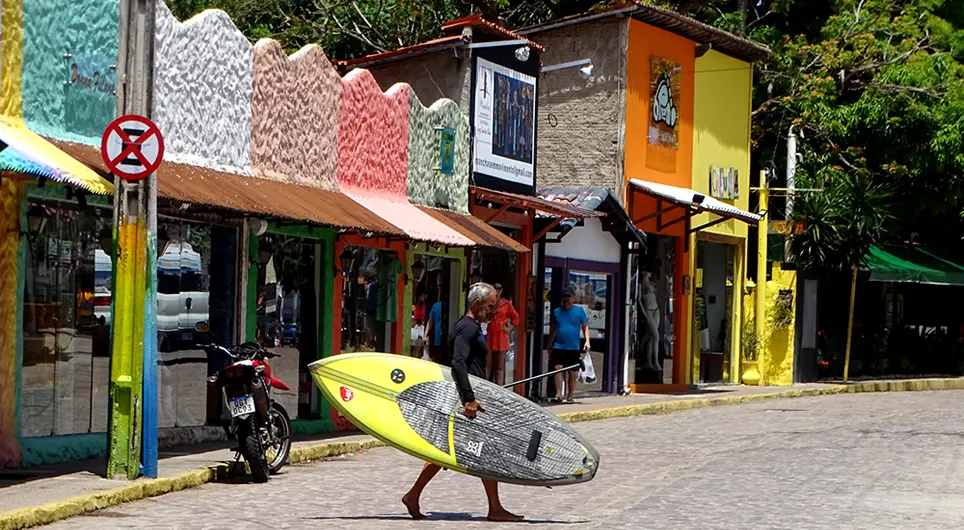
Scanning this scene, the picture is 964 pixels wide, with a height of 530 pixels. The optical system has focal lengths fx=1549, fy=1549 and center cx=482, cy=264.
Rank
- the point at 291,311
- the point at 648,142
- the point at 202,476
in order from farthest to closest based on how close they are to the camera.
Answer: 1. the point at 648,142
2. the point at 291,311
3. the point at 202,476

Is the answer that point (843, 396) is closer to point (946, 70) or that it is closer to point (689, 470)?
point (946, 70)

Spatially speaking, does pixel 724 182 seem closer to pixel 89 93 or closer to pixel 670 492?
pixel 89 93

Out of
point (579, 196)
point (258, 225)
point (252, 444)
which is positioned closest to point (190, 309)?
point (258, 225)

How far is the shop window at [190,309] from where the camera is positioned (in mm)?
16375

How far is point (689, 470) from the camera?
51.0 ft

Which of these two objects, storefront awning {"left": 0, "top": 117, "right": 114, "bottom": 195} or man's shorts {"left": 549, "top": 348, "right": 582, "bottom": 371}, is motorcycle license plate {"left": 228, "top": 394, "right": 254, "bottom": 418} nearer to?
storefront awning {"left": 0, "top": 117, "right": 114, "bottom": 195}

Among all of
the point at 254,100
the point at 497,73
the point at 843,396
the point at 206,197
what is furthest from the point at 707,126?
the point at 206,197

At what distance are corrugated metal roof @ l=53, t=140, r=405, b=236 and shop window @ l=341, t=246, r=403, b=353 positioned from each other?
4.41 ft

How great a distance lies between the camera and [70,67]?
582 inches

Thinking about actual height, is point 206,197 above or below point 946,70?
below

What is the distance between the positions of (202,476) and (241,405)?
71cm

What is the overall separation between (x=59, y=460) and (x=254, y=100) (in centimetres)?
551

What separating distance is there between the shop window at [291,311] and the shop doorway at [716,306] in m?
15.2

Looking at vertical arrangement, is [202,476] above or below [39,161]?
below
